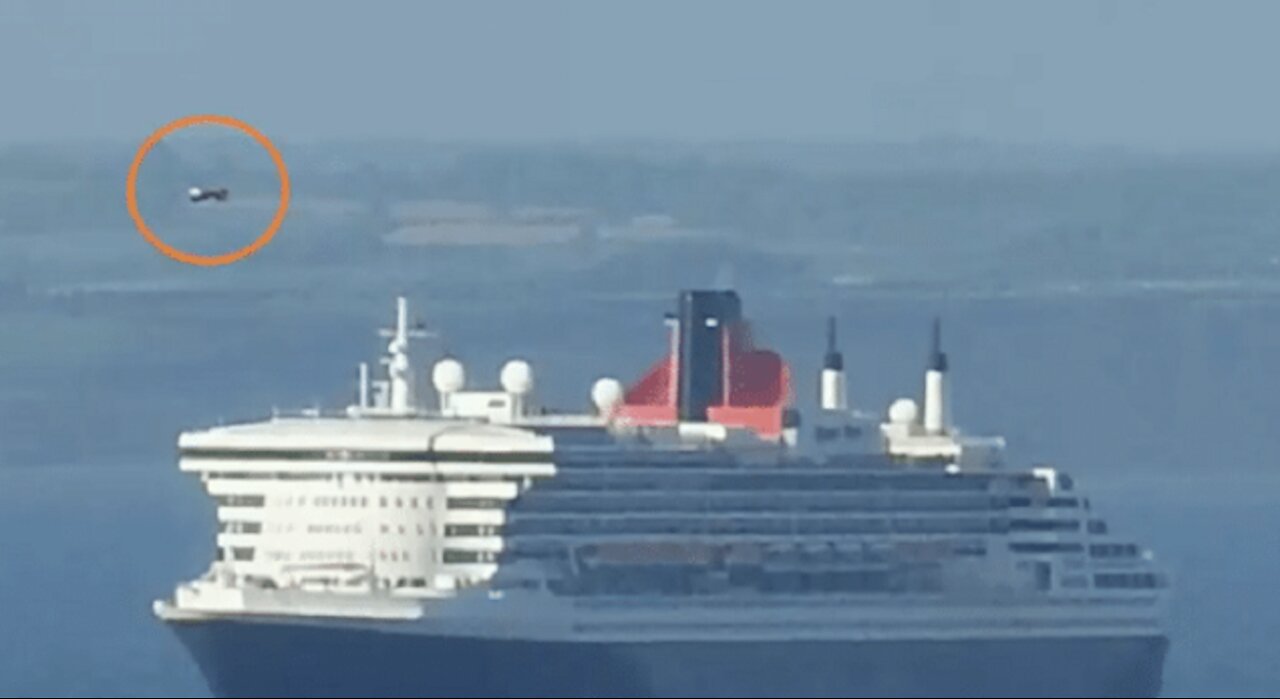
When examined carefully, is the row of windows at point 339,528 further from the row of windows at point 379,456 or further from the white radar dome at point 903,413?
the white radar dome at point 903,413

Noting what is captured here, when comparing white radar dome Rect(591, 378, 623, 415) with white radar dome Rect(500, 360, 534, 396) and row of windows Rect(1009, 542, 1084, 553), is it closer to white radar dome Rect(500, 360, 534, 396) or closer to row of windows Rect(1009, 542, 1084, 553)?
white radar dome Rect(500, 360, 534, 396)

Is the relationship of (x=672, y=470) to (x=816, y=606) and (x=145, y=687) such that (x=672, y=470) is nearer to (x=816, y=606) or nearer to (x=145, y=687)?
(x=816, y=606)

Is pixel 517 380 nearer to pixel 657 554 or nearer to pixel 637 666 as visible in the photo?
pixel 657 554

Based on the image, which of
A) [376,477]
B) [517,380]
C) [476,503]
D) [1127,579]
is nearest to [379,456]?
[376,477]

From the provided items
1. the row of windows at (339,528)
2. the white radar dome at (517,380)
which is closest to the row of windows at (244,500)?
the row of windows at (339,528)

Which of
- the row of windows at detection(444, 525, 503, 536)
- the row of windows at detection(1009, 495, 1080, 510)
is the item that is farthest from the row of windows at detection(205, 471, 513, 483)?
the row of windows at detection(1009, 495, 1080, 510)
